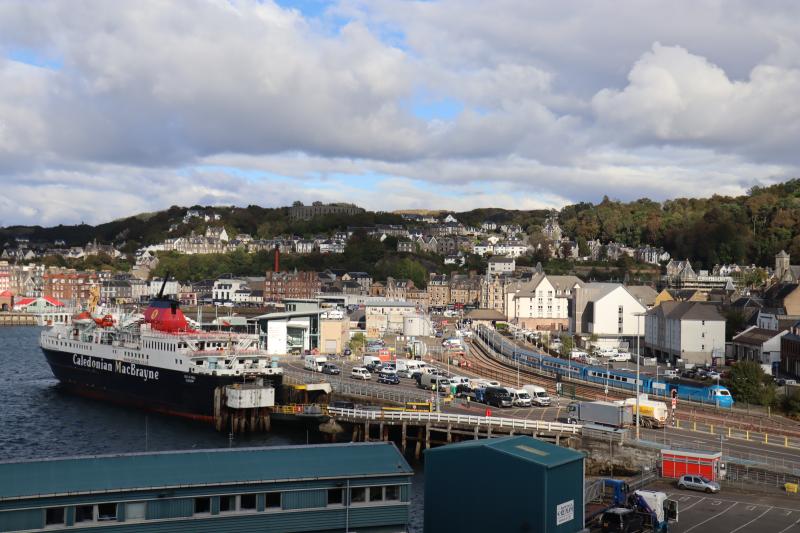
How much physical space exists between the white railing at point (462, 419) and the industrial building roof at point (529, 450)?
40.5 feet

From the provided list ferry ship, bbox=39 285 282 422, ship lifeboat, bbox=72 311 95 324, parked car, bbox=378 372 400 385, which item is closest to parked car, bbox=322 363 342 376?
parked car, bbox=378 372 400 385

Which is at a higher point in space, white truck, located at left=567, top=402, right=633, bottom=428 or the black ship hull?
white truck, located at left=567, top=402, right=633, bottom=428

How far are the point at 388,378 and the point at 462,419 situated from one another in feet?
48.6

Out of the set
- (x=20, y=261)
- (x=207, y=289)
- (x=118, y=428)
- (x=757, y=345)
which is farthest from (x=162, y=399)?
(x=20, y=261)

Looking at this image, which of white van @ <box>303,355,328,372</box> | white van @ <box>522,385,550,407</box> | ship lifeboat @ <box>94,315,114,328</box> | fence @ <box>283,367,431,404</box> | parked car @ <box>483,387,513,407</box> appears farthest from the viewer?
white van @ <box>303,355,328,372</box>

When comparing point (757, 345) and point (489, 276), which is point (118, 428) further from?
point (489, 276)

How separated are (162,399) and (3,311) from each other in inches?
4065

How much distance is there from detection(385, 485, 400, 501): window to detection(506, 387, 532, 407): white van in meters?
22.4

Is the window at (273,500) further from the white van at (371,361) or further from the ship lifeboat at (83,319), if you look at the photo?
the ship lifeboat at (83,319)

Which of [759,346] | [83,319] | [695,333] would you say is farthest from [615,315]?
[83,319]

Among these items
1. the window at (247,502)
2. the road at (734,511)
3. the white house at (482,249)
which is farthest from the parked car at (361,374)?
the white house at (482,249)

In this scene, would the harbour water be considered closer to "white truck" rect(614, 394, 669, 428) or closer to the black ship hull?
the black ship hull

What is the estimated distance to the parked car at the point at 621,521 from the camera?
2183 cm

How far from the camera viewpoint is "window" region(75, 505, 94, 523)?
17.9 m
